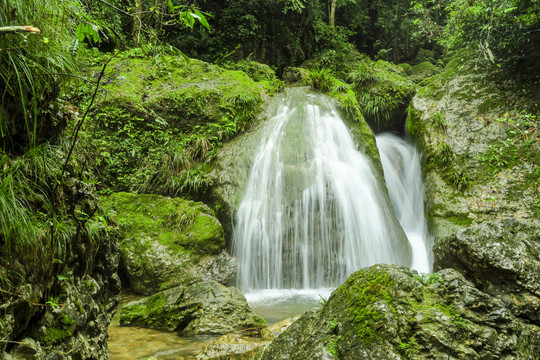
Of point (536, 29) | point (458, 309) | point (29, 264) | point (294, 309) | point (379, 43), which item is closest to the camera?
point (29, 264)

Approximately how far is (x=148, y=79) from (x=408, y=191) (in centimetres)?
811

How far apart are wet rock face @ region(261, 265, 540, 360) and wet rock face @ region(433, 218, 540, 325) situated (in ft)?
3.25

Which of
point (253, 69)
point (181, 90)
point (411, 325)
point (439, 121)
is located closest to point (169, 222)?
point (181, 90)

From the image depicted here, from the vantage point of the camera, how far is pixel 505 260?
3340 mm

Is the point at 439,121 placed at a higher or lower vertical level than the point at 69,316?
higher

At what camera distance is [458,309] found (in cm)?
207

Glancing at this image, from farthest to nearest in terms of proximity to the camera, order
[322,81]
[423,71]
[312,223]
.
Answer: [423,71] → [322,81] → [312,223]

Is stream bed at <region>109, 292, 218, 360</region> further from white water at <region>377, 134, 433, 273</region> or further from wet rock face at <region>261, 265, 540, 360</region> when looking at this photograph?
white water at <region>377, 134, 433, 273</region>

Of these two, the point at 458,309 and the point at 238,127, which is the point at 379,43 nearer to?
the point at 238,127

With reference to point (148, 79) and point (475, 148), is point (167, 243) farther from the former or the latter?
point (475, 148)

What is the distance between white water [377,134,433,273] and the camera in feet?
24.2

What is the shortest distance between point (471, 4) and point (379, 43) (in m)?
8.82

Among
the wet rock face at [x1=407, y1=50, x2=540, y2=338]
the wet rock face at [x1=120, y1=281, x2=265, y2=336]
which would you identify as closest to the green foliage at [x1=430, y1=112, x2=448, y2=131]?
the wet rock face at [x1=407, y1=50, x2=540, y2=338]

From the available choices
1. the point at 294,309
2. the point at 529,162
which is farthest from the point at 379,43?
the point at 294,309
